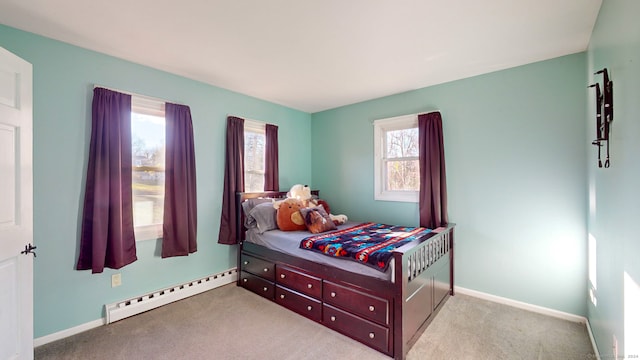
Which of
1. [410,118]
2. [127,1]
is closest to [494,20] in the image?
[410,118]

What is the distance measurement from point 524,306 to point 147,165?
4181mm

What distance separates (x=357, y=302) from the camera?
83.8 inches

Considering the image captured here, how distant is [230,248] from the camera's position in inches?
133

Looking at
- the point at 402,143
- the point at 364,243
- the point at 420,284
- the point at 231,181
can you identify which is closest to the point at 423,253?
the point at 420,284

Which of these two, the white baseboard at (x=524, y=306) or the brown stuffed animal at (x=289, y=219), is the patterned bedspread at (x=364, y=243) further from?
the white baseboard at (x=524, y=306)

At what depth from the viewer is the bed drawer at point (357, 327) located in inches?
78.0

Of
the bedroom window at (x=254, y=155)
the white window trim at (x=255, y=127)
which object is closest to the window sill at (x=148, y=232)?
the bedroom window at (x=254, y=155)

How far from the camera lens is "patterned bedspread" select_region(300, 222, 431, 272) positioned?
80.9 inches

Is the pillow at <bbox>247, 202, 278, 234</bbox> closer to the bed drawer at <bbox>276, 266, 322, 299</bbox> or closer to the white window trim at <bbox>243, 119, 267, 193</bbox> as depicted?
the bed drawer at <bbox>276, 266, 322, 299</bbox>

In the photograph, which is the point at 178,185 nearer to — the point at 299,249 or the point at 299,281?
the point at 299,249

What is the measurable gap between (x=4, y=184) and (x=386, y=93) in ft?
12.0

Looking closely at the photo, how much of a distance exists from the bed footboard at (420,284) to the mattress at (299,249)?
142 mm

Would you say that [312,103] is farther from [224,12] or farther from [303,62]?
[224,12]

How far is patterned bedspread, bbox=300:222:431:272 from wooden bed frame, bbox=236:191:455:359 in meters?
0.13
